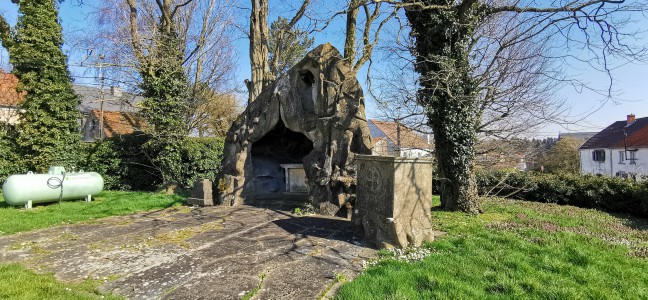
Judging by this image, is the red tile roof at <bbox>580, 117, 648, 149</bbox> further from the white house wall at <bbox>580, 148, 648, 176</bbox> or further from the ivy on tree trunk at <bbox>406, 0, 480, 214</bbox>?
the ivy on tree trunk at <bbox>406, 0, 480, 214</bbox>

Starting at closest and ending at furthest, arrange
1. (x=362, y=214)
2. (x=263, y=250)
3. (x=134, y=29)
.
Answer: (x=263, y=250), (x=362, y=214), (x=134, y=29)

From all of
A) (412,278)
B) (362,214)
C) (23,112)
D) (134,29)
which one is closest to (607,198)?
(362,214)

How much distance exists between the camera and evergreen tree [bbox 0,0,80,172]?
12422 millimetres

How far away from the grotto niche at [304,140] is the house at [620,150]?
93.4 ft

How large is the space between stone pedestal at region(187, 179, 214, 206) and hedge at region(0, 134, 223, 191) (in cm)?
462

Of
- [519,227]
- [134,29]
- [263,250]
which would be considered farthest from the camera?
[134,29]

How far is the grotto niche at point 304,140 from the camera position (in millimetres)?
7957

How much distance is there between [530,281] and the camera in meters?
3.69

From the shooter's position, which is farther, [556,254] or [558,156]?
[558,156]

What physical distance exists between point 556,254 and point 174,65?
1379 centimetres

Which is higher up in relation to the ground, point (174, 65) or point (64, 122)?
point (174, 65)

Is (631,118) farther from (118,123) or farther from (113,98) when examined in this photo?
(118,123)

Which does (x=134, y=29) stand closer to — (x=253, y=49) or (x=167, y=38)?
(x=167, y=38)

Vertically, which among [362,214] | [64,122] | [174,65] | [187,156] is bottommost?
[362,214]
